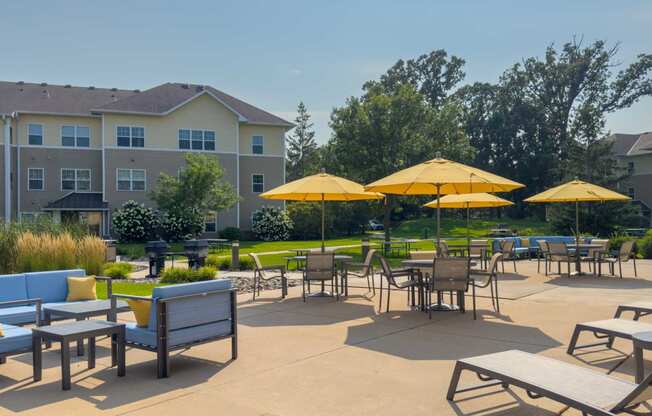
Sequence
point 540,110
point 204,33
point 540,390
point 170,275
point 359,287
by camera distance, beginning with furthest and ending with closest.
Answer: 1. point 540,110
2. point 204,33
3. point 170,275
4. point 359,287
5. point 540,390

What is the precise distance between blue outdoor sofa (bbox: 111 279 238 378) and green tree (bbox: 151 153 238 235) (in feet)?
82.8

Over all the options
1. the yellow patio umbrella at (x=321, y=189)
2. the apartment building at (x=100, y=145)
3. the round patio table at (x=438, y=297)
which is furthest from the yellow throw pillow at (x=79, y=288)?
the apartment building at (x=100, y=145)

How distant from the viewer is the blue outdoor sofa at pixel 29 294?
7207mm

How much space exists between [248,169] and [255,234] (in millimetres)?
4850

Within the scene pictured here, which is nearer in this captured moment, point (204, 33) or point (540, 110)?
point (204, 33)

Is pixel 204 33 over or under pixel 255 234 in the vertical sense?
over

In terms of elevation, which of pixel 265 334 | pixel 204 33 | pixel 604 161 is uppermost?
pixel 204 33

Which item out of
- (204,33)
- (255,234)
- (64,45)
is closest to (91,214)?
(255,234)

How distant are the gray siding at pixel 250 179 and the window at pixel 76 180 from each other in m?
9.87

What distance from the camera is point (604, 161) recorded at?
31.5m

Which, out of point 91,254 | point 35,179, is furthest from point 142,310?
point 35,179

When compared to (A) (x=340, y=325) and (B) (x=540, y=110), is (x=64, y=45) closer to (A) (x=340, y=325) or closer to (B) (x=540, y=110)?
(A) (x=340, y=325)

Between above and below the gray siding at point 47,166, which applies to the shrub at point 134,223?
below

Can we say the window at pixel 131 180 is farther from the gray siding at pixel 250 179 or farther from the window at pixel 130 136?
the gray siding at pixel 250 179
